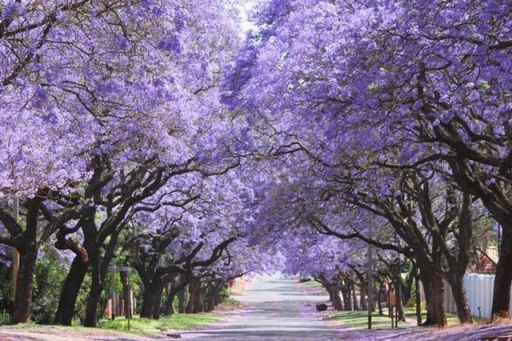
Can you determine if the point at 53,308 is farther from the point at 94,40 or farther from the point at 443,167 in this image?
the point at 94,40

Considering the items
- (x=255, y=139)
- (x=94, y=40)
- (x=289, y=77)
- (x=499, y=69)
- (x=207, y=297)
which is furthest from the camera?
(x=207, y=297)

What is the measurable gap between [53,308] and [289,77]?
72.5 feet

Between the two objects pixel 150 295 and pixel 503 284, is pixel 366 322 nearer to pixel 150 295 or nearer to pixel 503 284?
pixel 150 295

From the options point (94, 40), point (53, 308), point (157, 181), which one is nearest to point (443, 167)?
point (157, 181)

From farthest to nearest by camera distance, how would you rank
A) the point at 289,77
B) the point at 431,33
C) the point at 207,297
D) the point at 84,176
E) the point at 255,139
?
the point at 207,297 < the point at 84,176 < the point at 255,139 < the point at 289,77 < the point at 431,33

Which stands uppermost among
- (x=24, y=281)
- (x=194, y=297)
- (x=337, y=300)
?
(x=337, y=300)

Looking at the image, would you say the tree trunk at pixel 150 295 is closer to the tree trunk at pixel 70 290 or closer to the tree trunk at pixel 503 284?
the tree trunk at pixel 70 290

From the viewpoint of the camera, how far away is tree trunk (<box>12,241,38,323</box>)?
949 inches

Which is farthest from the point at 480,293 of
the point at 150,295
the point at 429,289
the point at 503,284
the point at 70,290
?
the point at 70,290

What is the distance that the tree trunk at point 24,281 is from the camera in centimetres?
2409

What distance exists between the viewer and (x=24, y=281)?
24.1m

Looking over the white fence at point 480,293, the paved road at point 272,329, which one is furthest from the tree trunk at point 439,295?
the white fence at point 480,293

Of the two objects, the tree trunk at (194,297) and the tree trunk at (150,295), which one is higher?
the tree trunk at (194,297)

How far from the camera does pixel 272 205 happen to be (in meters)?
27.2
